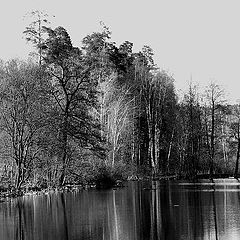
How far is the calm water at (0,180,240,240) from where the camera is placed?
16.9 m

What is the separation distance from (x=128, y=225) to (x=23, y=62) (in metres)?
20.3

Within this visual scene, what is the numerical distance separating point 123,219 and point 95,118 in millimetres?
33662

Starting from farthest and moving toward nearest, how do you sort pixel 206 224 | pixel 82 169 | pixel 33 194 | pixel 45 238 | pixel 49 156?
1. pixel 82 169
2. pixel 49 156
3. pixel 33 194
4. pixel 206 224
5. pixel 45 238

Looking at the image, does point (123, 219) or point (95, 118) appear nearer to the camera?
point (123, 219)

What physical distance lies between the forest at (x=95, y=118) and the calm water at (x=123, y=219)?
796cm

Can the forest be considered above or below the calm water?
above

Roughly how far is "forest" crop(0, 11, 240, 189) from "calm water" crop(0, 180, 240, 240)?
7.96 meters

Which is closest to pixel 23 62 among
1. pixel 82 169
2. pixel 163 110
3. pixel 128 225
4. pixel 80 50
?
pixel 82 169

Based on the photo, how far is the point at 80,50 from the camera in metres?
68.6

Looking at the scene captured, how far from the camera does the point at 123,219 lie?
21.1 m

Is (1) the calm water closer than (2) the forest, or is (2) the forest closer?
(1) the calm water

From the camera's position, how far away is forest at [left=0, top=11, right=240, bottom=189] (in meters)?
36.7

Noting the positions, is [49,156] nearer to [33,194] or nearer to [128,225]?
[33,194]

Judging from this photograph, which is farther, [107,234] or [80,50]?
[80,50]
